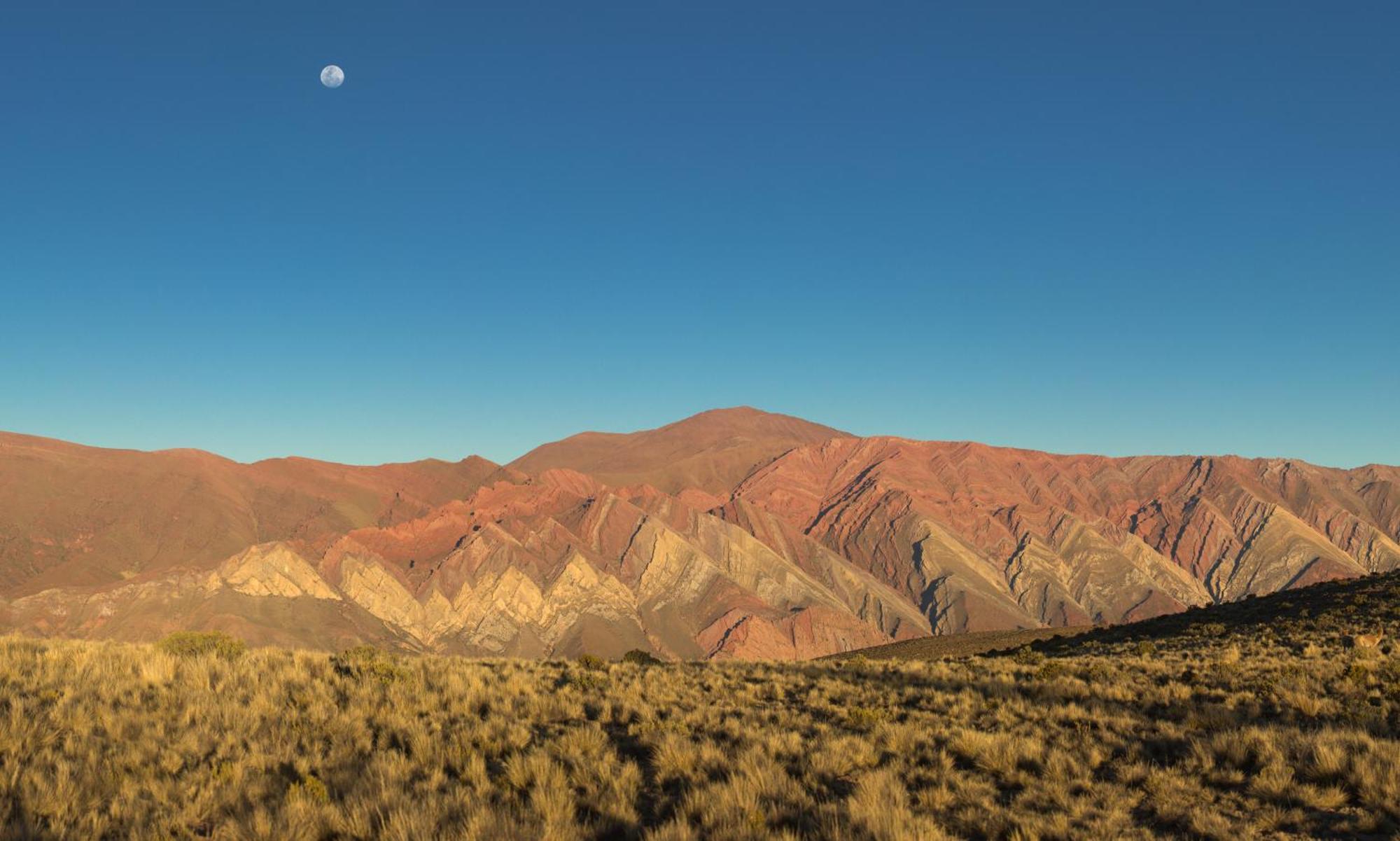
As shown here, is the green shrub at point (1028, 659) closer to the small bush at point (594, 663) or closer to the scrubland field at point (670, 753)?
the scrubland field at point (670, 753)

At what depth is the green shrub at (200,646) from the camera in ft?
66.0

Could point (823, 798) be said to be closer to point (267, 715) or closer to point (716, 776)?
point (716, 776)

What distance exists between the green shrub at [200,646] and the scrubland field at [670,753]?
1939 mm

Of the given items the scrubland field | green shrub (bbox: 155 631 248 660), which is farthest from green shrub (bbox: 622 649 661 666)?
green shrub (bbox: 155 631 248 660)

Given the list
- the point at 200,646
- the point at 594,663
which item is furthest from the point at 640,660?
the point at 200,646

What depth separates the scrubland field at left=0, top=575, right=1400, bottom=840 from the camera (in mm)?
8320

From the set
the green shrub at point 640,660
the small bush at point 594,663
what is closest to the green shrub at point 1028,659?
the green shrub at point 640,660

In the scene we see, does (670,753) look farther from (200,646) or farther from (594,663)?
(200,646)

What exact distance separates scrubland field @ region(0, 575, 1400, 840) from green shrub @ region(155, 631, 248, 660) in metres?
1.94

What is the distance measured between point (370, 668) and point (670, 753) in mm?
9970

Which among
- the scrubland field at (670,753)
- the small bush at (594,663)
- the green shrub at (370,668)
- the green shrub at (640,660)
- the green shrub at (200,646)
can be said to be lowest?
the green shrub at (640,660)

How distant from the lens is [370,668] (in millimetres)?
17297

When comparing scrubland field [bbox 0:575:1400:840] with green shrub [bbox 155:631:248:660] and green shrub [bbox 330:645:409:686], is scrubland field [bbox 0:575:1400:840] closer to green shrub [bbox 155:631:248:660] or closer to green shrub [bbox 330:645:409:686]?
green shrub [bbox 330:645:409:686]

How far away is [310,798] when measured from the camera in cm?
874
